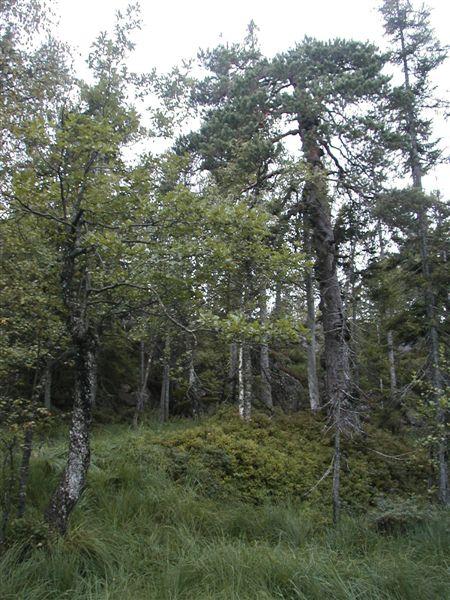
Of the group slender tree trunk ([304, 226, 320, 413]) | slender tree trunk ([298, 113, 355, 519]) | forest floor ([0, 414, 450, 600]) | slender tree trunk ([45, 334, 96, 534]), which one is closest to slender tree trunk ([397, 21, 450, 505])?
forest floor ([0, 414, 450, 600])

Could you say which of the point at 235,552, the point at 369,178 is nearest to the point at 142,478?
the point at 235,552

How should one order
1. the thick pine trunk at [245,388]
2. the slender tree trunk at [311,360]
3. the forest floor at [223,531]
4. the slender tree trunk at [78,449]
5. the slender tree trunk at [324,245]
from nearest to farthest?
the forest floor at [223,531] → the slender tree trunk at [78,449] → the thick pine trunk at [245,388] → the slender tree trunk at [324,245] → the slender tree trunk at [311,360]

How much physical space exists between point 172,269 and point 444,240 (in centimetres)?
792

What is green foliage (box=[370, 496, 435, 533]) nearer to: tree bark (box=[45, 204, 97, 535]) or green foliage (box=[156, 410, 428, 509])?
green foliage (box=[156, 410, 428, 509])

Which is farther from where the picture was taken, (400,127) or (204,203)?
(400,127)

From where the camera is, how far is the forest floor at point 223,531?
395 centimetres

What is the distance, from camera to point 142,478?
23.0 feet

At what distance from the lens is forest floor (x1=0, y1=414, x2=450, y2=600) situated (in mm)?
3953

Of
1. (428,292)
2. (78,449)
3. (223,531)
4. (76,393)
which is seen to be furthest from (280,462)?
(76,393)

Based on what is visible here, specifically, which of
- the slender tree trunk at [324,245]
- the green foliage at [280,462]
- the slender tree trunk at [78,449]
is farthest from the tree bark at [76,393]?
the slender tree trunk at [324,245]

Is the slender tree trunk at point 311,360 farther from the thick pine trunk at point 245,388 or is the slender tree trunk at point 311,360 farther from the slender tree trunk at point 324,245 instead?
the thick pine trunk at point 245,388

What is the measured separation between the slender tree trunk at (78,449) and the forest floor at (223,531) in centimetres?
22

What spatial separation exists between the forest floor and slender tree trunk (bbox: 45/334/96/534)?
22 cm

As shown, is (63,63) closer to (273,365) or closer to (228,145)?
(228,145)
